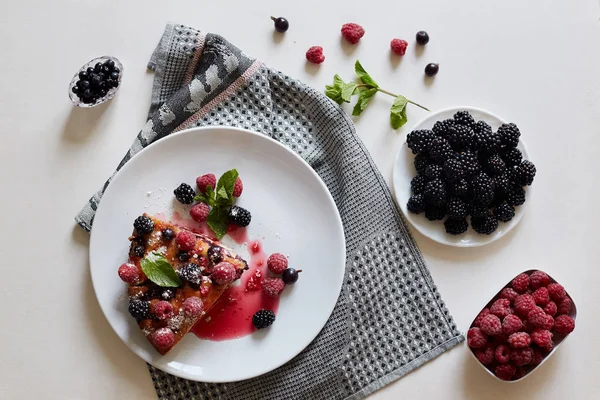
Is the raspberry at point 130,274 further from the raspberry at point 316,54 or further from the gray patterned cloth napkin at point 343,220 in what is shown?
the raspberry at point 316,54

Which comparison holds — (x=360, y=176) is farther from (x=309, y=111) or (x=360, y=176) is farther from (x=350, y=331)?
(x=350, y=331)

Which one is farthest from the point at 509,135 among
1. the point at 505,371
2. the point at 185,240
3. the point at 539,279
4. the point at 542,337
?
the point at 185,240

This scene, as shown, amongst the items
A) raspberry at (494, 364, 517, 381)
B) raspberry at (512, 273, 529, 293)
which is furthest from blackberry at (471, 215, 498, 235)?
raspberry at (494, 364, 517, 381)

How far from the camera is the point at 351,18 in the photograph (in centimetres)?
262

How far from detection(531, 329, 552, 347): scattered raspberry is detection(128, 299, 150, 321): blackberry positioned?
1496 mm

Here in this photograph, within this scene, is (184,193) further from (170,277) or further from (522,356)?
(522,356)

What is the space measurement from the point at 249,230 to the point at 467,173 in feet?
3.01

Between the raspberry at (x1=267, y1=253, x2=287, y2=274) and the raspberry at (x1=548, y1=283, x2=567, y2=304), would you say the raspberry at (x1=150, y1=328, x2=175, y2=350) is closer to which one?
the raspberry at (x1=267, y1=253, x2=287, y2=274)

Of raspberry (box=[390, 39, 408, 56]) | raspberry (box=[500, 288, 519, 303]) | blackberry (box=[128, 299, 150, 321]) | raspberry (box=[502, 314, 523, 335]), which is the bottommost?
blackberry (box=[128, 299, 150, 321])

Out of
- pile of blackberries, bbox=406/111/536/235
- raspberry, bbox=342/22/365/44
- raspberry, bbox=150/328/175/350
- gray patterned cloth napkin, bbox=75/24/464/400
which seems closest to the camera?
raspberry, bbox=150/328/175/350

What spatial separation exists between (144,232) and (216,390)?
2.41ft

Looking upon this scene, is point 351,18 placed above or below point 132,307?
above

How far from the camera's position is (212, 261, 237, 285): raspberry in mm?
2240

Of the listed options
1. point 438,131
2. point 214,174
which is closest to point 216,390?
point 214,174
